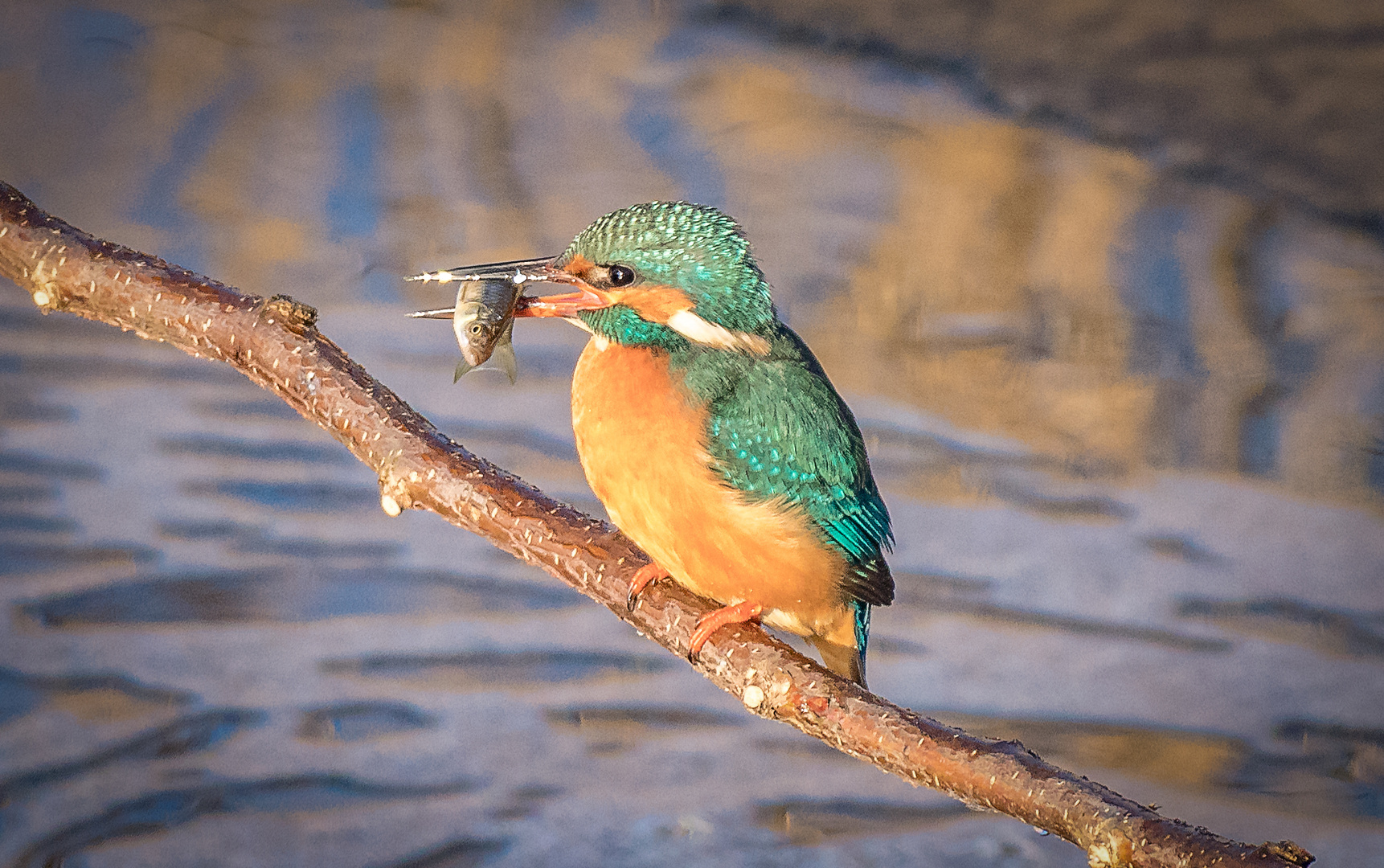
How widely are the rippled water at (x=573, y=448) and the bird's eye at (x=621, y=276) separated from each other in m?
1.03

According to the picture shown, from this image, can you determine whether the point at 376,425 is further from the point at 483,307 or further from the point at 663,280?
the point at 663,280

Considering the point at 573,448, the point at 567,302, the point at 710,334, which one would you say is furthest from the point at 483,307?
the point at 573,448

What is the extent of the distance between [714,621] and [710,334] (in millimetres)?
254

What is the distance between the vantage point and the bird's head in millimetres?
995

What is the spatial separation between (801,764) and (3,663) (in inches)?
50.7

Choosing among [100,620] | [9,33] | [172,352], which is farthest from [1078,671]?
[9,33]

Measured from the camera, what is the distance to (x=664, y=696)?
6.52ft

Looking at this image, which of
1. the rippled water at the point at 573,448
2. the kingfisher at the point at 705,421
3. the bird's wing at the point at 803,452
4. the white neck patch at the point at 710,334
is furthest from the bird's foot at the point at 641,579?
the rippled water at the point at 573,448

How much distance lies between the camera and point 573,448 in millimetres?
2320

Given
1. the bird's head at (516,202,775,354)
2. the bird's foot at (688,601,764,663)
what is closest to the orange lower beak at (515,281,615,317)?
the bird's head at (516,202,775,354)

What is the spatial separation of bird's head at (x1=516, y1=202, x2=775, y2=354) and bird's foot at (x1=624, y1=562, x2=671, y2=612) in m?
0.20

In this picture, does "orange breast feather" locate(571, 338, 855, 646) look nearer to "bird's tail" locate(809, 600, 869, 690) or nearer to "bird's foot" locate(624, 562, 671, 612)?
"bird's foot" locate(624, 562, 671, 612)

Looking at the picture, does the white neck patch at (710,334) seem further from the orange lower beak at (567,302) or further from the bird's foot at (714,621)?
the bird's foot at (714,621)

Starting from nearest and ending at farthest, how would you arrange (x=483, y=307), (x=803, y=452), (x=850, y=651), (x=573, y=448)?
(x=483, y=307), (x=803, y=452), (x=850, y=651), (x=573, y=448)
